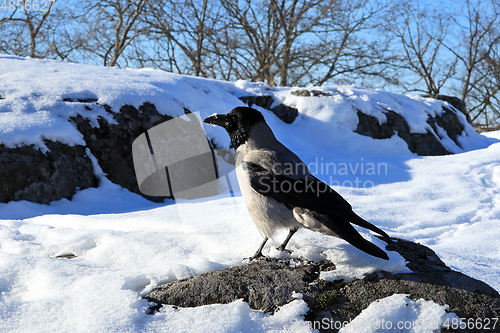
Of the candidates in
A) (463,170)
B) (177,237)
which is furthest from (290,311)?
(463,170)

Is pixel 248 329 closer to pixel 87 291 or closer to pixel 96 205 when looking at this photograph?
pixel 87 291

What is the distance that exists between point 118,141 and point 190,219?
1.71 m

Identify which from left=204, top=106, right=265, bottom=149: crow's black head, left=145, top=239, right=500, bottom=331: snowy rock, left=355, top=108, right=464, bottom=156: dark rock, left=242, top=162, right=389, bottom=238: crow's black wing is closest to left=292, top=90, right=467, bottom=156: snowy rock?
left=355, top=108, right=464, bottom=156: dark rock

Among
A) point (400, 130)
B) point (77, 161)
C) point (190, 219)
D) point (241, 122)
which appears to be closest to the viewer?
point (241, 122)

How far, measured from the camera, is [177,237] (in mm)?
2262

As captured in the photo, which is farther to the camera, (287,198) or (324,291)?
(287,198)

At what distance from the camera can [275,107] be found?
6355mm

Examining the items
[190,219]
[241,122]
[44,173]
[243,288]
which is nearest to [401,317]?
[243,288]

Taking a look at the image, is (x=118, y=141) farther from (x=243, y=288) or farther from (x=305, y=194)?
(x=243, y=288)

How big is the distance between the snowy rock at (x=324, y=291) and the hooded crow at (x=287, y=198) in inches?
6.6

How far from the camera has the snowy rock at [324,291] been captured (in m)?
1.51

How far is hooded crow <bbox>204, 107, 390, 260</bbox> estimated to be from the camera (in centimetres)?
178

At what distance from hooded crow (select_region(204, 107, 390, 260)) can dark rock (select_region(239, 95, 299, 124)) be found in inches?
156

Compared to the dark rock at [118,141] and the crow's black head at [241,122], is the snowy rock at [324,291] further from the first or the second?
the dark rock at [118,141]
